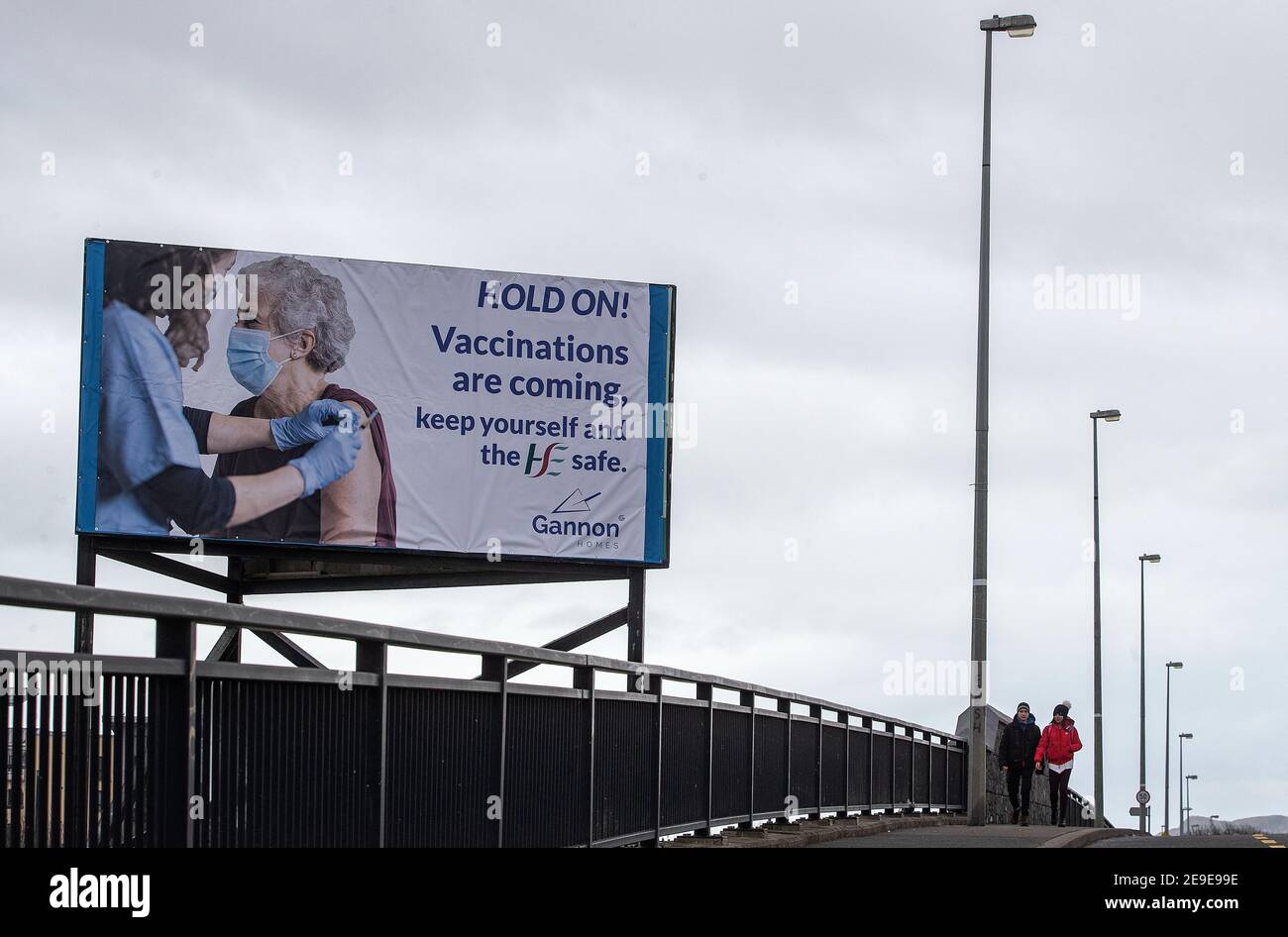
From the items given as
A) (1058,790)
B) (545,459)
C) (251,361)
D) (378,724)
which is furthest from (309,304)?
(378,724)

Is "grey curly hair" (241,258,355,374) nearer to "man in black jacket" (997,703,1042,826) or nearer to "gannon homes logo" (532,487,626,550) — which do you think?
"gannon homes logo" (532,487,626,550)

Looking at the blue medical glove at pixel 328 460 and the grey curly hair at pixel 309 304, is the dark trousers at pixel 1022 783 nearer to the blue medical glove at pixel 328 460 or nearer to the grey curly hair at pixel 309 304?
the blue medical glove at pixel 328 460

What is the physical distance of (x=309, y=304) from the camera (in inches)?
846

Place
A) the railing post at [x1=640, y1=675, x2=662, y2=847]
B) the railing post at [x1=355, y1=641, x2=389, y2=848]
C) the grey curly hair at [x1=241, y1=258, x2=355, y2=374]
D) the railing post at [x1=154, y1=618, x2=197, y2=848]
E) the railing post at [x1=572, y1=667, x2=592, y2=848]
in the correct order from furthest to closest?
the grey curly hair at [x1=241, y1=258, x2=355, y2=374], the railing post at [x1=640, y1=675, x2=662, y2=847], the railing post at [x1=572, y1=667, x2=592, y2=848], the railing post at [x1=355, y1=641, x2=389, y2=848], the railing post at [x1=154, y1=618, x2=197, y2=848]

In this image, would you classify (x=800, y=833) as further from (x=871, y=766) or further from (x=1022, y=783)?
(x=1022, y=783)

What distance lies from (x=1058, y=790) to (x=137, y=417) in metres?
13.4

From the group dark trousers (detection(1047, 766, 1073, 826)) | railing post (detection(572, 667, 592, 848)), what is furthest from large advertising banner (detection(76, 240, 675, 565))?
railing post (detection(572, 667, 592, 848))

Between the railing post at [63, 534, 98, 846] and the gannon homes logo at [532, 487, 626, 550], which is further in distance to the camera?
the gannon homes logo at [532, 487, 626, 550]

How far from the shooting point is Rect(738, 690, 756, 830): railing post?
17109mm

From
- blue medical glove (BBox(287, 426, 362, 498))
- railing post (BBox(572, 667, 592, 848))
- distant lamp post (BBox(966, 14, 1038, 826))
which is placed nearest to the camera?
railing post (BBox(572, 667, 592, 848))

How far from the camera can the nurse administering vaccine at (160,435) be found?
67.6 feet

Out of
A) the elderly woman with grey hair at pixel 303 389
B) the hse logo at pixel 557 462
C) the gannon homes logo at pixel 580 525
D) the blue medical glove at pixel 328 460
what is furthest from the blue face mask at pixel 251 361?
the gannon homes logo at pixel 580 525

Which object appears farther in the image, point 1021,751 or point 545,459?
point 1021,751

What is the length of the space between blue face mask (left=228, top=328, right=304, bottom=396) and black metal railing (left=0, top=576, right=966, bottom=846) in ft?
24.1
